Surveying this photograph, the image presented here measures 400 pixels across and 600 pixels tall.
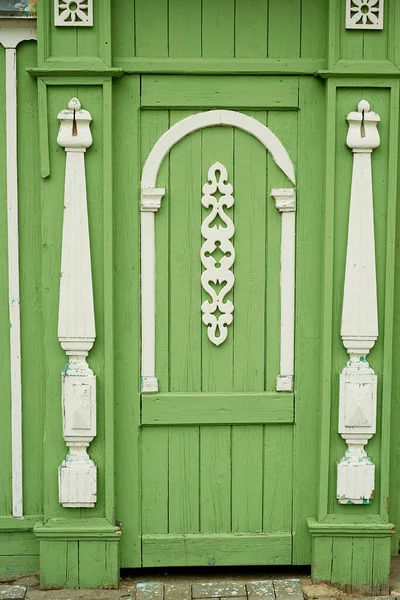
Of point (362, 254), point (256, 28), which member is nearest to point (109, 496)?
point (362, 254)

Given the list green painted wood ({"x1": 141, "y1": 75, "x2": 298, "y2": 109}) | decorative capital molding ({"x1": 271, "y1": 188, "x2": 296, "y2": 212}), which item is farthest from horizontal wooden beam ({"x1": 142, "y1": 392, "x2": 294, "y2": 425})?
green painted wood ({"x1": 141, "y1": 75, "x2": 298, "y2": 109})

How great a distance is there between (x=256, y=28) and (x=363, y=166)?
2.83ft

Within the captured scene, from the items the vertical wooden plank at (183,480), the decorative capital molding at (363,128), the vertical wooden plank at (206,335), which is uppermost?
the decorative capital molding at (363,128)

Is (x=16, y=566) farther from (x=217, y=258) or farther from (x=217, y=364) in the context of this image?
(x=217, y=258)

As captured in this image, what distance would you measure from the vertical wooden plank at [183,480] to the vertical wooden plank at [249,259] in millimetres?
377

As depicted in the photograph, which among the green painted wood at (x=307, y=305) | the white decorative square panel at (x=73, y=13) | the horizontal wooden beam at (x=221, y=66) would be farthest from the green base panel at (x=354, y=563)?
the white decorative square panel at (x=73, y=13)

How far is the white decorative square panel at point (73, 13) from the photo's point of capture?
3553 millimetres

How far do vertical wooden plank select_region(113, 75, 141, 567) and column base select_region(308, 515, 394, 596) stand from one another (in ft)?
3.10

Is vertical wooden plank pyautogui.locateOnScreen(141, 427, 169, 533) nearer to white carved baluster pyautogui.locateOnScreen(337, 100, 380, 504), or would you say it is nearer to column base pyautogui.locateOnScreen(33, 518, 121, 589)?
column base pyautogui.locateOnScreen(33, 518, 121, 589)

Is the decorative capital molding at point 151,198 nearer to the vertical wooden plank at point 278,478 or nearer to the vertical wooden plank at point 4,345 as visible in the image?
the vertical wooden plank at point 4,345

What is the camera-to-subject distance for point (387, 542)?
3832mm

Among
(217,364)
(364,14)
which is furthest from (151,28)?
(217,364)

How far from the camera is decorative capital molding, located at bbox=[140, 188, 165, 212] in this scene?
3709 mm

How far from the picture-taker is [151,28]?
366 centimetres
